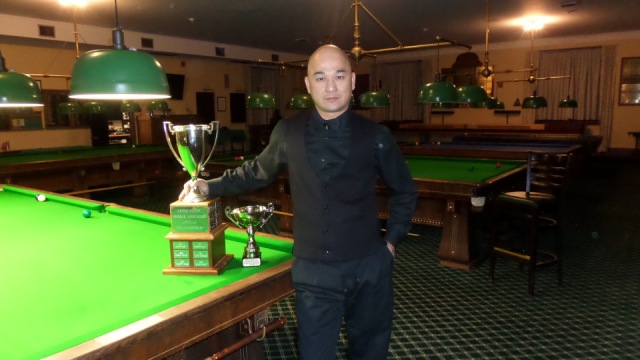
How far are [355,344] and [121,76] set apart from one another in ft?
4.07

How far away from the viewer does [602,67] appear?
1051cm

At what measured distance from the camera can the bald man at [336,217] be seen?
154 centimetres

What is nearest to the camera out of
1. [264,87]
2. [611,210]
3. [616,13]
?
[611,210]

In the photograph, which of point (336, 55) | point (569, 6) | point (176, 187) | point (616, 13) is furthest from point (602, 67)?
point (336, 55)

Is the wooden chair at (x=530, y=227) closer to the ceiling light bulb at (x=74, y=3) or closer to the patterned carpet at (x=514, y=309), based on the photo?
the patterned carpet at (x=514, y=309)

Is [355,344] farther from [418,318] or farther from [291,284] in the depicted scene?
[418,318]

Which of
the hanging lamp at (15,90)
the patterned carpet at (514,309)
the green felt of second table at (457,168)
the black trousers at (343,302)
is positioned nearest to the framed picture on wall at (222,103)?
the green felt of second table at (457,168)

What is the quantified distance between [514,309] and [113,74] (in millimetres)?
2878

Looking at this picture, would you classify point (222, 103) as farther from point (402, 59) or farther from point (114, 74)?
point (114, 74)

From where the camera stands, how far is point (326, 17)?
767 centimetres

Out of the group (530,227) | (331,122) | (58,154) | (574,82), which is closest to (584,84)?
(574,82)

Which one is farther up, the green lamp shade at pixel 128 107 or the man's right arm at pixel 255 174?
the green lamp shade at pixel 128 107

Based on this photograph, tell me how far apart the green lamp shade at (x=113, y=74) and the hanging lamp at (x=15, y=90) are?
0.80 metres

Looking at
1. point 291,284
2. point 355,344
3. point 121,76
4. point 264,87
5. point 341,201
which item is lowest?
point 355,344
